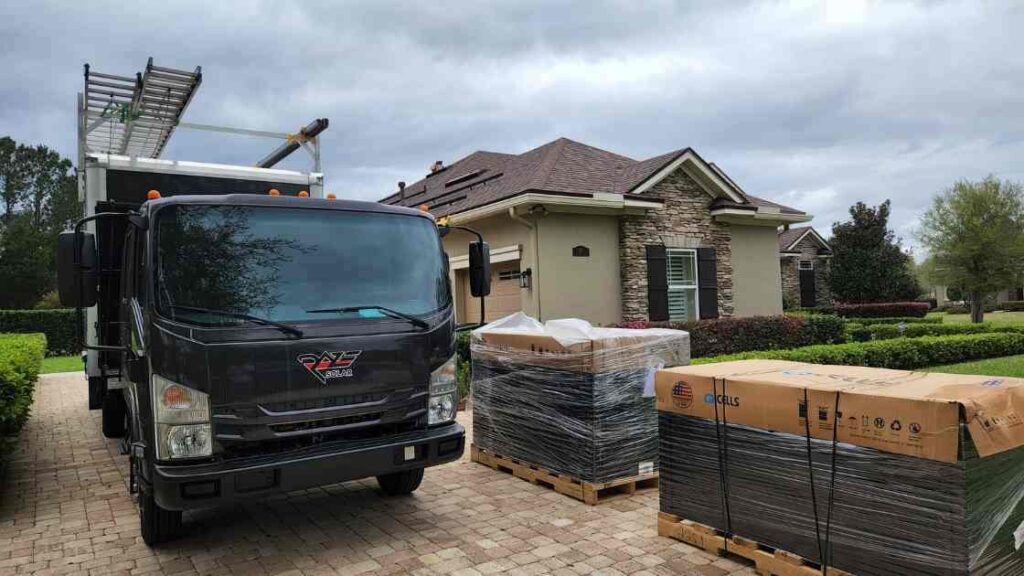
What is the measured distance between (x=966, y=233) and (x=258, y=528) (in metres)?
34.3

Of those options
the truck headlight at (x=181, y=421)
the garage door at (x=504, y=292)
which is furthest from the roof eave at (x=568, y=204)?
the truck headlight at (x=181, y=421)

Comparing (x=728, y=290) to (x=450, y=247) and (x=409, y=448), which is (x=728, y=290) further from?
(x=409, y=448)

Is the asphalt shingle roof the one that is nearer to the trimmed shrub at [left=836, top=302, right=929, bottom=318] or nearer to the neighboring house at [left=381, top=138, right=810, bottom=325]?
the neighboring house at [left=381, top=138, right=810, bottom=325]

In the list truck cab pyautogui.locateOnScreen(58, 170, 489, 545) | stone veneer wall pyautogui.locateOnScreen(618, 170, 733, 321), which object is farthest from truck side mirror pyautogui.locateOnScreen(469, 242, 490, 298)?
stone veneer wall pyautogui.locateOnScreen(618, 170, 733, 321)

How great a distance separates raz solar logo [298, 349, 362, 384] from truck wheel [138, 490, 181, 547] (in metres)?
1.56

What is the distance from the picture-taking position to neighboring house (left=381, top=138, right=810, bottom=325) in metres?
12.6

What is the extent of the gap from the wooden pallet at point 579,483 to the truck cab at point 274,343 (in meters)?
1.16

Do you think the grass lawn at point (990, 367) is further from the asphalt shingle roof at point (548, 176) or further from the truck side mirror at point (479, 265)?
the truck side mirror at point (479, 265)

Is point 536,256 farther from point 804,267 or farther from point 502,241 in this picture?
point 804,267

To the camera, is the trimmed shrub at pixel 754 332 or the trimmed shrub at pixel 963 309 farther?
the trimmed shrub at pixel 963 309

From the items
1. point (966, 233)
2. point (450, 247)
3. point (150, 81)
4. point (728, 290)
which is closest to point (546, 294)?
point (450, 247)

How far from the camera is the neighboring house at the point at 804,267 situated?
2678 centimetres

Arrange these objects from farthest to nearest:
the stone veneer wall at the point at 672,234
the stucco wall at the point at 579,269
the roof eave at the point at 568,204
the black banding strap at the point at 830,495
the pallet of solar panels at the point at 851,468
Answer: the stone veneer wall at the point at 672,234
the stucco wall at the point at 579,269
the roof eave at the point at 568,204
the black banding strap at the point at 830,495
the pallet of solar panels at the point at 851,468

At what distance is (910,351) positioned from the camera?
493 inches
